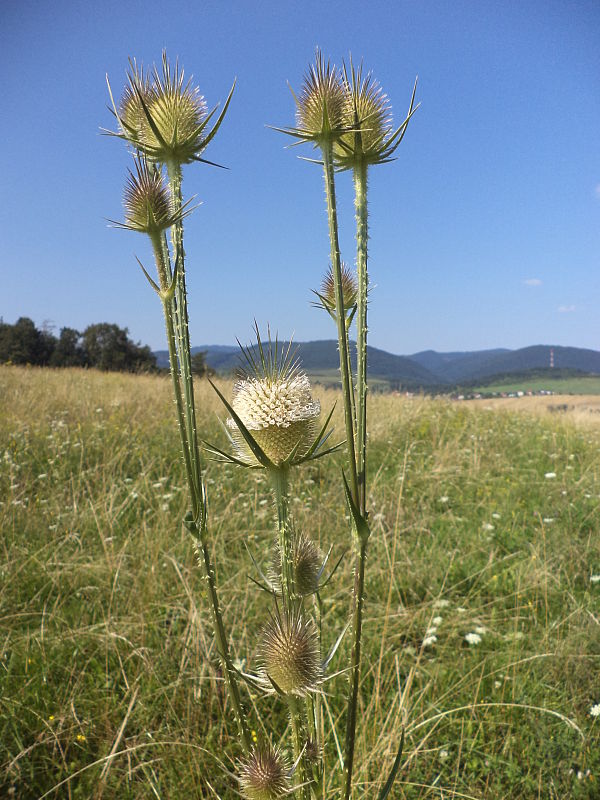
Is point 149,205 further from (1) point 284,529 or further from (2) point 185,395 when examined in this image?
(1) point 284,529

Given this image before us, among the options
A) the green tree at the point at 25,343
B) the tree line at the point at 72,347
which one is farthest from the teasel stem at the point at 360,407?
the green tree at the point at 25,343

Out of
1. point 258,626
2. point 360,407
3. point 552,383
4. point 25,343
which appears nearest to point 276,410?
point 360,407

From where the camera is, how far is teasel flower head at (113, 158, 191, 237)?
117 centimetres

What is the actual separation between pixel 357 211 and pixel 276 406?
550mm

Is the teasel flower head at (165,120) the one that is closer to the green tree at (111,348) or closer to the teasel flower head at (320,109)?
the teasel flower head at (320,109)

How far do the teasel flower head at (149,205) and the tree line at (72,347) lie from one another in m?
30.9

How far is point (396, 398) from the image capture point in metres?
11.3

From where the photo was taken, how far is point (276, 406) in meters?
1.20

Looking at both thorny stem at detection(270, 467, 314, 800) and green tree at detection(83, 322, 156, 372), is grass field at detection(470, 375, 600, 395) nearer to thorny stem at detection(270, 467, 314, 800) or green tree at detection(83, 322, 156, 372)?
green tree at detection(83, 322, 156, 372)

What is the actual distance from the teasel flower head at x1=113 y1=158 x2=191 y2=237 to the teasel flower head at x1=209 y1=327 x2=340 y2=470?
328mm

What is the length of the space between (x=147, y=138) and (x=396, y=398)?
1042 cm

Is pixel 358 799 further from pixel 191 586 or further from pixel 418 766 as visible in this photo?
pixel 191 586

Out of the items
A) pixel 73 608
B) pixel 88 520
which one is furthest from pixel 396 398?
pixel 73 608

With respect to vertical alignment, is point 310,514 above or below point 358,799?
above
